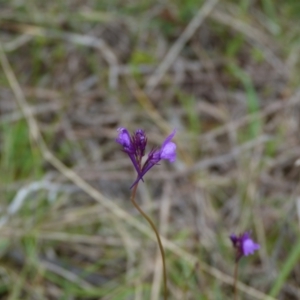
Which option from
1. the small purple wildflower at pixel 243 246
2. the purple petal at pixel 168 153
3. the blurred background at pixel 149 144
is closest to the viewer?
the purple petal at pixel 168 153

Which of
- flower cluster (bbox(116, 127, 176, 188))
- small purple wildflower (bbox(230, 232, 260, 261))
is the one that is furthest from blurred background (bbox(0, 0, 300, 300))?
flower cluster (bbox(116, 127, 176, 188))

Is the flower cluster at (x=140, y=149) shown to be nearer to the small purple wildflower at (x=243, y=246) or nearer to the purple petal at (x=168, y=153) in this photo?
the purple petal at (x=168, y=153)

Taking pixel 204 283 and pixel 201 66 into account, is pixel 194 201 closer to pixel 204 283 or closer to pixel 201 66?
pixel 204 283

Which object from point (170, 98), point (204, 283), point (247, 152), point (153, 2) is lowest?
point (204, 283)

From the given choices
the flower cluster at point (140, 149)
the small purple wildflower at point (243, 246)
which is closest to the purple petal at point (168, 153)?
the flower cluster at point (140, 149)

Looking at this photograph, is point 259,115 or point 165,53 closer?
point 259,115

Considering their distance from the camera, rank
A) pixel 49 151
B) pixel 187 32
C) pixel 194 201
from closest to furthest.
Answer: pixel 194 201 < pixel 49 151 < pixel 187 32

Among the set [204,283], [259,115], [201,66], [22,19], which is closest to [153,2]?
[201,66]

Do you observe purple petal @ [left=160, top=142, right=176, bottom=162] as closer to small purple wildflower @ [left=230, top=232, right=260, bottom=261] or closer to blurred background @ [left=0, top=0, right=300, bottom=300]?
small purple wildflower @ [left=230, top=232, right=260, bottom=261]
